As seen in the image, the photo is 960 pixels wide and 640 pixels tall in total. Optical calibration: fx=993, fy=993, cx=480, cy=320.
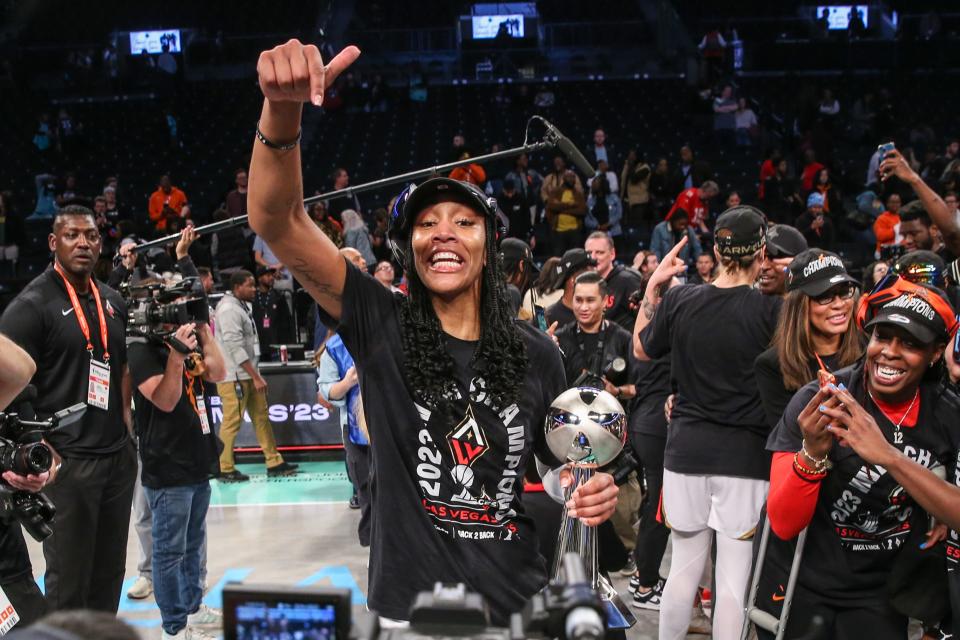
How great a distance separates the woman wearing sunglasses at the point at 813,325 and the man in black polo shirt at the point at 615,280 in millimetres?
2991

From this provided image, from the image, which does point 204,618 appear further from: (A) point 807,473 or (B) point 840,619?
(A) point 807,473

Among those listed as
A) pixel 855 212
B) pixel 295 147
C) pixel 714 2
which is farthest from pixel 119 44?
pixel 295 147

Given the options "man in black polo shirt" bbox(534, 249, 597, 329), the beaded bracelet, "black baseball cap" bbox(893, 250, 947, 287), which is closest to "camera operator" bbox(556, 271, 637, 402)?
"man in black polo shirt" bbox(534, 249, 597, 329)

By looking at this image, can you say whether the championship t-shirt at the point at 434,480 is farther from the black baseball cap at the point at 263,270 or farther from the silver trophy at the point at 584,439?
the black baseball cap at the point at 263,270

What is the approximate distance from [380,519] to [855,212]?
13621mm

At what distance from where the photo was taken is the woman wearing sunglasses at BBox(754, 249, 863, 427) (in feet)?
12.9

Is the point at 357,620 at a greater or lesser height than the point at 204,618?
greater

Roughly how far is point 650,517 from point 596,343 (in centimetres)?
112

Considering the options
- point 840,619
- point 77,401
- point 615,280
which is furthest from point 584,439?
point 615,280

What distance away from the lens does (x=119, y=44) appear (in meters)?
26.6

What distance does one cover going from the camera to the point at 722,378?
4.54 metres

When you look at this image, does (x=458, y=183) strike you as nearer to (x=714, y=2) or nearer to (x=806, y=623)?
(x=806, y=623)

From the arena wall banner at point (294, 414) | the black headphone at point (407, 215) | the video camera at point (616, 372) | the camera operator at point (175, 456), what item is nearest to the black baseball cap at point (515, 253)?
the video camera at point (616, 372)

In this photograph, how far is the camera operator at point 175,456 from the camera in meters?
4.93
